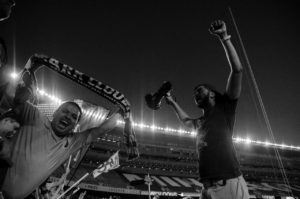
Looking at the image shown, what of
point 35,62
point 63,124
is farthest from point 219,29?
point 35,62

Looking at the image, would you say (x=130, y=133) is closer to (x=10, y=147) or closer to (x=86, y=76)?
(x=86, y=76)

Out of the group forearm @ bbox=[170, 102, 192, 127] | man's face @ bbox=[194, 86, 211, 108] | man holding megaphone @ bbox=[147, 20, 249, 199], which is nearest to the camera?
man holding megaphone @ bbox=[147, 20, 249, 199]

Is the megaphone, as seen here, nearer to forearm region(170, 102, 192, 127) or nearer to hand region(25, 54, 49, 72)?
forearm region(170, 102, 192, 127)

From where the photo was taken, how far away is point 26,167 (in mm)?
2674

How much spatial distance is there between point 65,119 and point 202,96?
2.04 meters

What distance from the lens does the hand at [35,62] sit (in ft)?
10.9

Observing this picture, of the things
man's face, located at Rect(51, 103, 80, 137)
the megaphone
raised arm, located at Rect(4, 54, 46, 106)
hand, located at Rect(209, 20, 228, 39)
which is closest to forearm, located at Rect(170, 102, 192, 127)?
the megaphone

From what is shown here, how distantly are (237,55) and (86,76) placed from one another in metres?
2.48

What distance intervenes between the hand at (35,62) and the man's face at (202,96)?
2.34m

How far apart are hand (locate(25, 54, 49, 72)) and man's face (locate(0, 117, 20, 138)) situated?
0.82 meters

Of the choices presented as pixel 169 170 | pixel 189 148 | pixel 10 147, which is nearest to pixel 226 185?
pixel 10 147

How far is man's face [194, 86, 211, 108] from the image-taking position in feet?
9.92

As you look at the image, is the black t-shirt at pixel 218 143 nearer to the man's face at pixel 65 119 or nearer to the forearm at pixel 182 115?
the forearm at pixel 182 115

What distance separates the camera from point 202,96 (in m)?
3.03
